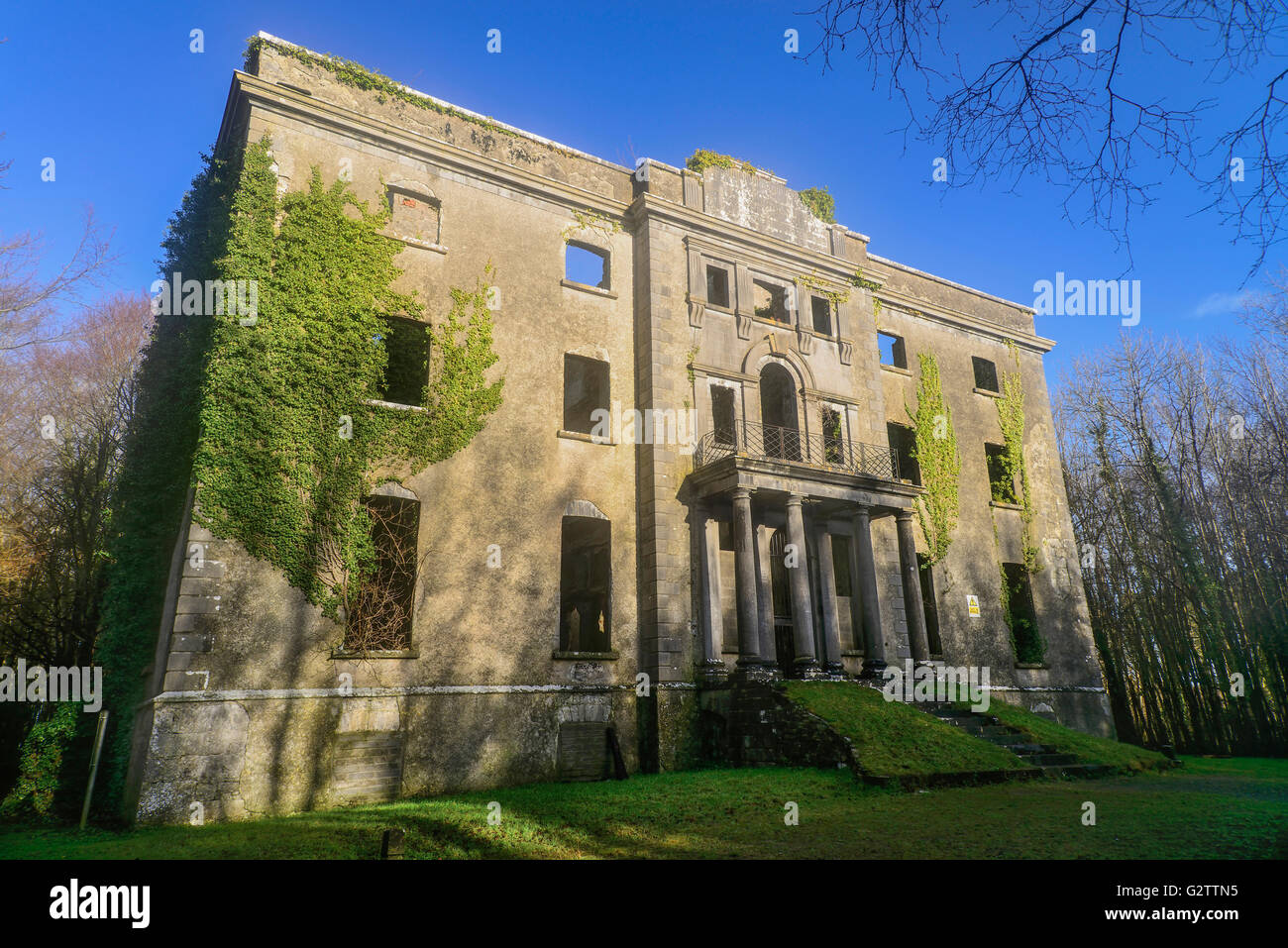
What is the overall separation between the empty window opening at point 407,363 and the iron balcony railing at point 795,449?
650cm

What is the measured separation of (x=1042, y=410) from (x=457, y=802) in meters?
23.3

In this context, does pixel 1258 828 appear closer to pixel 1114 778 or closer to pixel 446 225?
pixel 1114 778

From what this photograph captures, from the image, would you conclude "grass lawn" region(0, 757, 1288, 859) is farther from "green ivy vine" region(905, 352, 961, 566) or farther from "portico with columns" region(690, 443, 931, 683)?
"green ivy vine" region(905, 352, 961, 566)

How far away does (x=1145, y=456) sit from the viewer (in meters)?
25.4

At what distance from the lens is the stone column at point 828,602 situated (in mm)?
16922

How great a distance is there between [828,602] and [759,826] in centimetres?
946

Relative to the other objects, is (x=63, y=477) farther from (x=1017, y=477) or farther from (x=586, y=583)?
(x=1017, y=477)

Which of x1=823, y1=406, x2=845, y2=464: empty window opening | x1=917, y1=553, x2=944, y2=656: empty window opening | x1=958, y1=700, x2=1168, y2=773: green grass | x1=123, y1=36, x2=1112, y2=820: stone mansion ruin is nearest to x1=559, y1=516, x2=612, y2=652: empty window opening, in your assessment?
x1=123, y1=36, x2=1112, y2=820: stone mansion ruin

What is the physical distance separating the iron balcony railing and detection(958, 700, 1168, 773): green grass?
597cm

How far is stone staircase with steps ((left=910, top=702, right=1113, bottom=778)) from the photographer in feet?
45.1

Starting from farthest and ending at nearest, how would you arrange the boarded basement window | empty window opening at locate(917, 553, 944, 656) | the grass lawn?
empty window opening at locate(917, 553, 944, 656)
the boarded basement window
the grass lawn

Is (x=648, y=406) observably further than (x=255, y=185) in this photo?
Yes

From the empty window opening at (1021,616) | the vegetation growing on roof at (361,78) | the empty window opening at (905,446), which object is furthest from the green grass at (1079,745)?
the vegetation growing on roof at (361,78)
